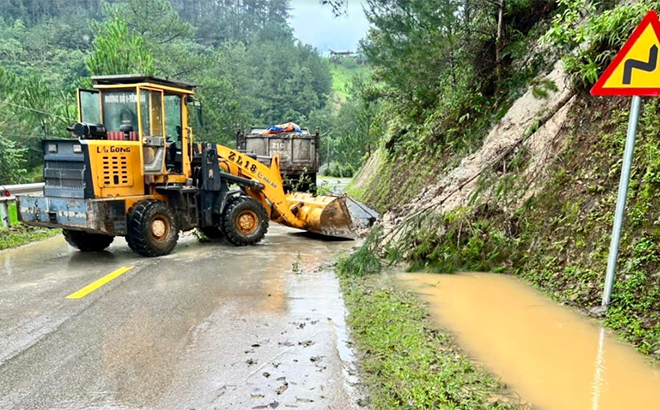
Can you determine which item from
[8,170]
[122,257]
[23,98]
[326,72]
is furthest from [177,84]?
[326,72]

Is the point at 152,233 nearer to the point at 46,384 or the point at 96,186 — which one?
the point at 96,186

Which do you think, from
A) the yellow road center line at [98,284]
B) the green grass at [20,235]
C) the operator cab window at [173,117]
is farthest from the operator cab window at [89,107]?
the yellow road center line at [98,284]

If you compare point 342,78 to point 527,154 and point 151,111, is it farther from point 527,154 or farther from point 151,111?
point 527,154

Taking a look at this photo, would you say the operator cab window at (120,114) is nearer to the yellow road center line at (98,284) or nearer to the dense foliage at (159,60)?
the dense foliage at (159,60)

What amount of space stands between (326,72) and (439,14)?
296 feet

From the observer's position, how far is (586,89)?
7559 millimetres

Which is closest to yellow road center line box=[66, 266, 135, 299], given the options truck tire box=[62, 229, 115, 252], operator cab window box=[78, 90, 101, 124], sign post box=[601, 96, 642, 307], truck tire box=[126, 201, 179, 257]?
truck tire box=[126, 201, 179, 257]

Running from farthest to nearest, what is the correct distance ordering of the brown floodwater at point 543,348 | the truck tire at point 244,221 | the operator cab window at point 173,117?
the truck tire at point 244,221, the operator cab window at point 173,117, the brown floodwater at point 543,348

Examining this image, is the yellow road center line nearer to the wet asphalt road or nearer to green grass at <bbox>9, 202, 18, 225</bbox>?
the wet asphalt road

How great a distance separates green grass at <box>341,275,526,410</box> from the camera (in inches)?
146

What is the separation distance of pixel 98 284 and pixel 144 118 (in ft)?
10.8

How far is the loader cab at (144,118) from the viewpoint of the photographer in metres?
9.09

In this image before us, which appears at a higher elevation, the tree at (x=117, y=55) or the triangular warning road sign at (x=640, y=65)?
the tree at (x=117, y=55)

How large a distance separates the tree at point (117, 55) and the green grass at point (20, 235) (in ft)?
49.0
